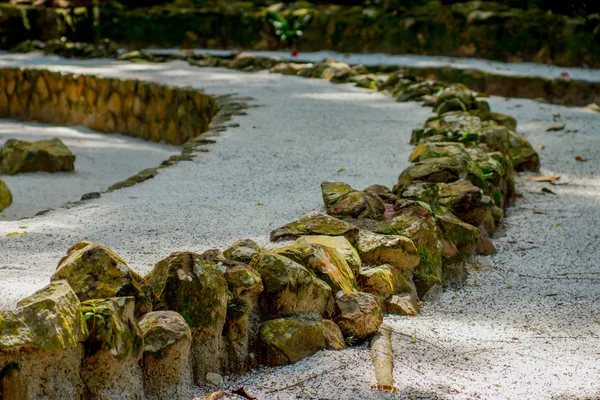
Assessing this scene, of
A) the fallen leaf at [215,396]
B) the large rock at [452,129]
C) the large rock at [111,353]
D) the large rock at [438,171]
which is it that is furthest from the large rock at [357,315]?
the large rock at [452,129]

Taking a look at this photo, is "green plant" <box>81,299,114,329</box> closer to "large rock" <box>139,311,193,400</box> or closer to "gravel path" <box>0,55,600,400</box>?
"large rock" <box>139,311,193,400</box>

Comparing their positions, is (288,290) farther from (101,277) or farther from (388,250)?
(388,250)

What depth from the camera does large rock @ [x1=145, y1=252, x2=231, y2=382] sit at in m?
2.60

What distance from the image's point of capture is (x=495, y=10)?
39.2ft

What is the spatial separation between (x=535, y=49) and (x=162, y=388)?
10.1 m

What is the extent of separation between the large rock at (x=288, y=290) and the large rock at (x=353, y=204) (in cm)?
108

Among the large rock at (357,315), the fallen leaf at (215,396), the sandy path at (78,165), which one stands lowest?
the sandy path at (78,165)

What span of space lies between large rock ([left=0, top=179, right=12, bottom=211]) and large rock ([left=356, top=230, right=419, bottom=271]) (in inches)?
119

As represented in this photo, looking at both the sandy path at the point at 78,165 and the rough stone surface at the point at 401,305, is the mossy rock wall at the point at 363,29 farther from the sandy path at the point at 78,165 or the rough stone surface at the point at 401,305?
the rough stone surface at the point at 401,305

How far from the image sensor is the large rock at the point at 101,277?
2545mm

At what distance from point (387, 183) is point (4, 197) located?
259 centimetres

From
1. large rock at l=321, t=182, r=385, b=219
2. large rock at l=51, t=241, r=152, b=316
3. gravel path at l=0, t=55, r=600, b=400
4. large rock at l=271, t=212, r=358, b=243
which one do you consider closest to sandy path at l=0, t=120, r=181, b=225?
gravel path at l=0, t=55, r=600, b=400

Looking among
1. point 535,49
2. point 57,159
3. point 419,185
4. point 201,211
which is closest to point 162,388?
point 201,211

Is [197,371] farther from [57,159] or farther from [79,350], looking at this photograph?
[57,159]
